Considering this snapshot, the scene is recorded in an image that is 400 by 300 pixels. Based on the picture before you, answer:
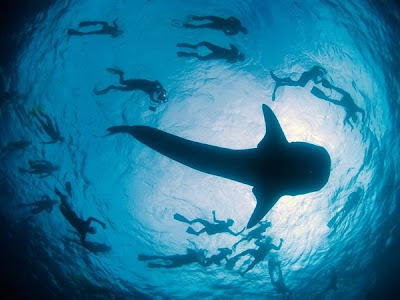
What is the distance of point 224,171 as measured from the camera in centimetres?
530

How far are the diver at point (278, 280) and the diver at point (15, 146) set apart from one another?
1385 cm

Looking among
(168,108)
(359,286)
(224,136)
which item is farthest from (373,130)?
(359,286)

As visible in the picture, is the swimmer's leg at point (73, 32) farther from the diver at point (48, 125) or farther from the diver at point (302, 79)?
the diver at point (302, 79)

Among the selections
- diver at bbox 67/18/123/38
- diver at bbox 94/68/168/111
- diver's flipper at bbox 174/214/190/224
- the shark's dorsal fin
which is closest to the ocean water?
diver at bbox 67/18/123/38

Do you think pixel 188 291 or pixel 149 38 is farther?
pixel 188 291

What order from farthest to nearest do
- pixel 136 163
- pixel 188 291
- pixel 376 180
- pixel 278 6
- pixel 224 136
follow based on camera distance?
pixel 188 291, pixel 376 180, pixel 136 163, pixel 224 136, pixel 278 6

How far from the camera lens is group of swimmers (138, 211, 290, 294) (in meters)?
12.8

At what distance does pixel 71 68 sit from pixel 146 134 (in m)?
8.33

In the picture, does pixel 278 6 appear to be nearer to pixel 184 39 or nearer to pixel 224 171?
pixel 184 39

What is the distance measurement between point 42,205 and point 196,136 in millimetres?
9839

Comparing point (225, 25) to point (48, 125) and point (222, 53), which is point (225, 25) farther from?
point (48, 125)

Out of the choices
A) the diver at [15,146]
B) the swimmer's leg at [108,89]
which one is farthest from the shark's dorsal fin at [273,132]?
the diver at [15,146]

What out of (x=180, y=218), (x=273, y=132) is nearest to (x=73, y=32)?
(x=180, y=218)

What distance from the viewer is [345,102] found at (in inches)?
431
